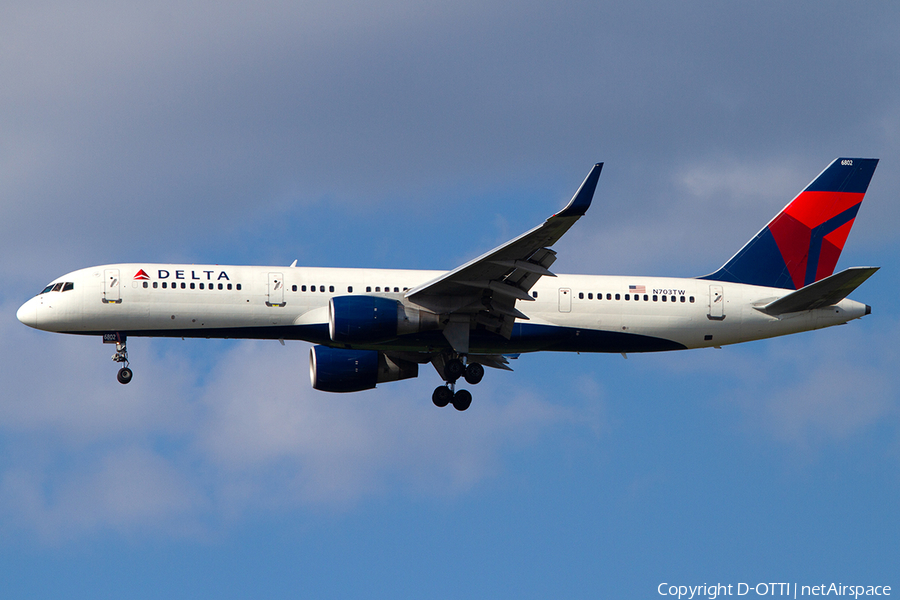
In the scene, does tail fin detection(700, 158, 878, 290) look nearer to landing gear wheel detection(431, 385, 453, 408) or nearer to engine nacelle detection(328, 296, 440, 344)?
landing gear wheel detection(431, 385, 453, 408)

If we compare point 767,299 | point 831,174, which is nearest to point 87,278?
point 767,299

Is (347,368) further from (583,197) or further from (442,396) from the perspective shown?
(583,197)

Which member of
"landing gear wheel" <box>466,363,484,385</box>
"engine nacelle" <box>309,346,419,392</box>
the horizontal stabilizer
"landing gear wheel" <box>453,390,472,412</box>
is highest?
the horizontal stabilizer

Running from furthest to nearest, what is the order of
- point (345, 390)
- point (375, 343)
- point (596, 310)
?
point (345, 390) < point (596, 310) < point (375, 343)

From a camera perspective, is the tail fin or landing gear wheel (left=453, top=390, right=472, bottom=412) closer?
landing gear wheel (left=453, top=390, right=472, bottom=412)

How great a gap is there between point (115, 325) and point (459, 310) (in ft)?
39.3

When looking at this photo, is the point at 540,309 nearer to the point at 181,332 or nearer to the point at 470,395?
the point at 470,395

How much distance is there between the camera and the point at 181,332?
129ft

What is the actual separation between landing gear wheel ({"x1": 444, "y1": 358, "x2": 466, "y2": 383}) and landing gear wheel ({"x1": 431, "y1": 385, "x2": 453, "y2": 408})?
946mm

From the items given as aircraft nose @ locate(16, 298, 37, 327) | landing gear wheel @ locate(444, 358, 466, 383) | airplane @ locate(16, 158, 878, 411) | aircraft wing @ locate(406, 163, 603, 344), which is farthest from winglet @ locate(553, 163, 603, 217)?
aircraft nose @ locate(16, 298, 37, 327)

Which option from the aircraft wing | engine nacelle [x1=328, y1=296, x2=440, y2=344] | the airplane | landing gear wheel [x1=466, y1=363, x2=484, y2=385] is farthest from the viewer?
landing gear wheel [x1=466, y1=363, x2=484, y2=385]

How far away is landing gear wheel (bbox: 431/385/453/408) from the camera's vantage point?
136 feet

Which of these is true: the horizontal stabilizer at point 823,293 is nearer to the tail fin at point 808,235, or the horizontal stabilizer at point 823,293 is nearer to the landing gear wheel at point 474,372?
the tail fin at point 808,235

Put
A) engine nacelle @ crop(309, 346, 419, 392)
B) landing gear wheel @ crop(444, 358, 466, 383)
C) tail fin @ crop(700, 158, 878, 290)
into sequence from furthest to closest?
tail fin @ crop(700, 158, 878, 290), engine nacelle @ crop(309, 346, 419, 392), landing gear wheel @ crop(444, 358, 466, 383)
